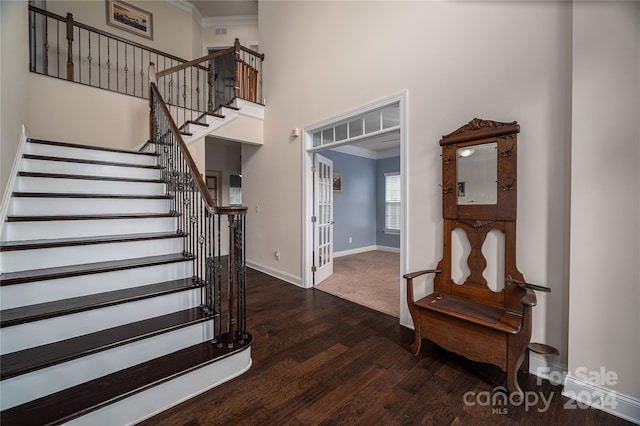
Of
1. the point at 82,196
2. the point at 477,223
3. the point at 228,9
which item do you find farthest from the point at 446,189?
the point at 228,9

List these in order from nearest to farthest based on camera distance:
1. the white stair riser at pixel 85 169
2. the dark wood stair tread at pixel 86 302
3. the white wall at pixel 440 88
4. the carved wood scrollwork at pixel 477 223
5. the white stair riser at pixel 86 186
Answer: the dark wood stair tread at pixel 86 302, the white wall at pixel 440 88, the carved wood scrollwork at pixel 477 223, the white stair riser at pixel 86 186, the white stair riser at pixel 85 169

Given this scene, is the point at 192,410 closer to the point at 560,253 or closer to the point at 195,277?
the point at 195,277

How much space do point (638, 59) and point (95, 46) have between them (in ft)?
22.7

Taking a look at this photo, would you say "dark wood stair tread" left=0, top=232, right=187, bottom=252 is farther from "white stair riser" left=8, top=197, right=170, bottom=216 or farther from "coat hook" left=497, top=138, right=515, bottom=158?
"coat hook" left=497, top=138, right=515, bottom=158

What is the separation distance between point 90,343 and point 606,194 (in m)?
3.22

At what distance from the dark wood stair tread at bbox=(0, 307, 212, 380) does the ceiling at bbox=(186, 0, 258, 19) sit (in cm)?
645

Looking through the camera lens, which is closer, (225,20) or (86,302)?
(86,302)

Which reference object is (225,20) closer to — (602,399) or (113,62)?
(113,62)

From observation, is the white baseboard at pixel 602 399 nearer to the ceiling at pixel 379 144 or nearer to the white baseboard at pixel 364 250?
the white baseboard at pixel 364 250

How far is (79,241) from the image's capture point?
6.89ft

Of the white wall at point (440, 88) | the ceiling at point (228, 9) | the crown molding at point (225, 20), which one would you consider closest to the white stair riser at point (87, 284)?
the white wall at point (440, 88)

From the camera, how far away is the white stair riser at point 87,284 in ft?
5.52

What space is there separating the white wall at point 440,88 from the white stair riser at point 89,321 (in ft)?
6.91

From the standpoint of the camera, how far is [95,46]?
4773mm
